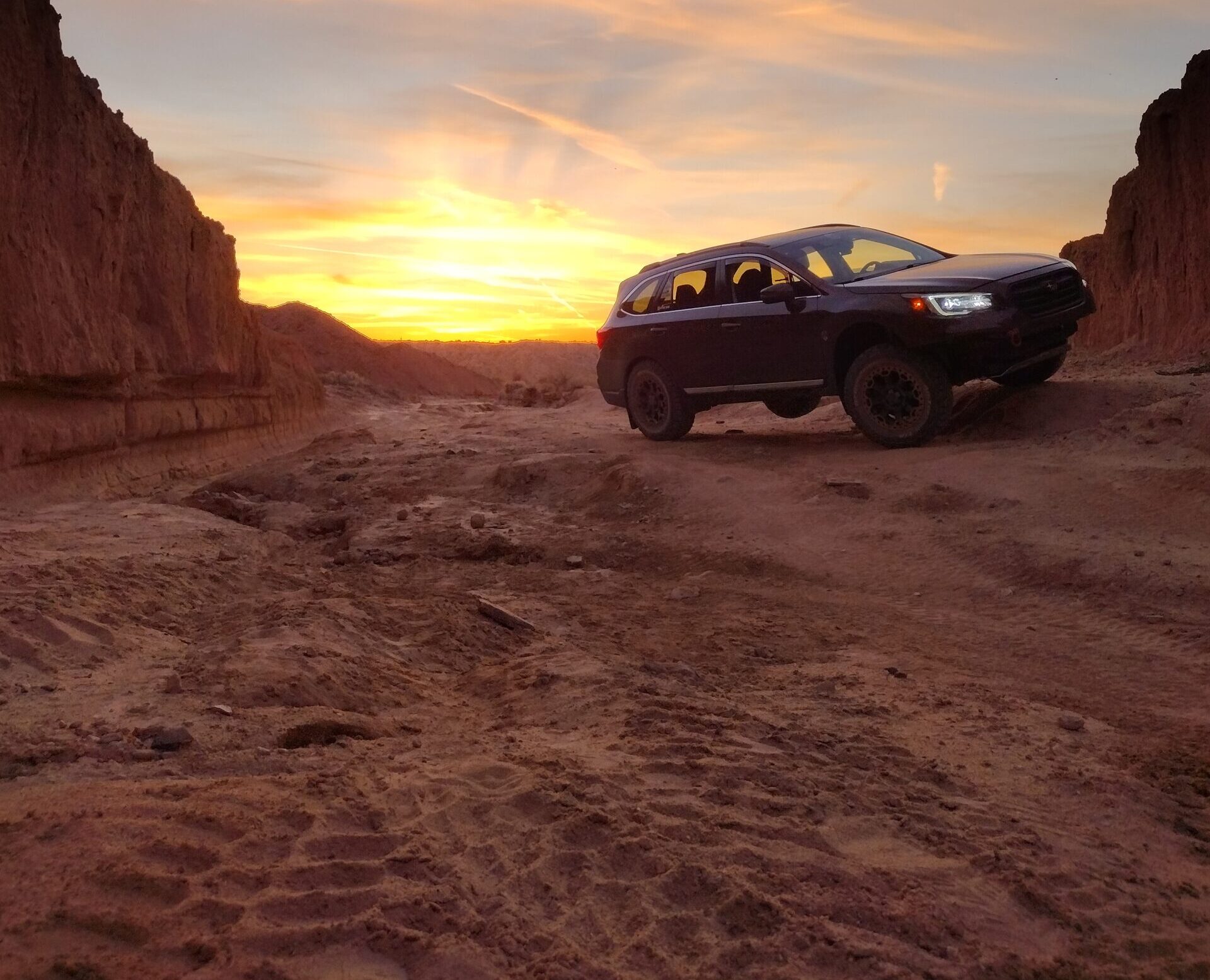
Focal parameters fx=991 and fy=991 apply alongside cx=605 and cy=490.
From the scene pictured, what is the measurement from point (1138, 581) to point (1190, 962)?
3.63 meters

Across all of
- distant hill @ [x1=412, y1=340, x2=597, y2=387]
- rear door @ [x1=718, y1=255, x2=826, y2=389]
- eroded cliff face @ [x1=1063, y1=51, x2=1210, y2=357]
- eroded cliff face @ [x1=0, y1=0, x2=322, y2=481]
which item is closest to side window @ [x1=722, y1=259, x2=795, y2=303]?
rear door @ [x1=718, y1=255, x2=826, y2=389]

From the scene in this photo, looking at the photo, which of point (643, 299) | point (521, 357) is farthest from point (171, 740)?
point (521, 357)

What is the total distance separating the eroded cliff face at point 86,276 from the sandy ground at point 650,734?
4.87 ft

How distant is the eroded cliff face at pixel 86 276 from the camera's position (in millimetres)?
8750

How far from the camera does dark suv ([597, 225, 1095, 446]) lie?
8.52 meters

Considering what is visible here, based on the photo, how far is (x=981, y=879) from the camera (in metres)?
2.83

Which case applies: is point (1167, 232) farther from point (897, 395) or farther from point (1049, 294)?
point (897, 395)

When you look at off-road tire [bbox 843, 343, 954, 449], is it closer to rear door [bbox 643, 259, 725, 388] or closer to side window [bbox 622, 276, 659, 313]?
rear door [bbox 643, 259, 725, 388]

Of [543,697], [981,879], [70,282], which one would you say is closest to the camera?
[981,879]

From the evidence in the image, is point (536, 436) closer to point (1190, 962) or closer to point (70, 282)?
point (70, 282)

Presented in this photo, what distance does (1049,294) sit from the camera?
8648 mm

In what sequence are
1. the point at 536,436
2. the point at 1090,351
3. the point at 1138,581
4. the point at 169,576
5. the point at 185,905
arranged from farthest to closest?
1. the point at 1090,351
2. the point at 536,436
3. the point at 169,576
4. the point at 1138,581
5. the point at 185,905

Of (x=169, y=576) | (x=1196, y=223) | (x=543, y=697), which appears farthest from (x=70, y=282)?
(x=1196, y=223)

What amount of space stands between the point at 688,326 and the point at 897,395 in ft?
8.05
